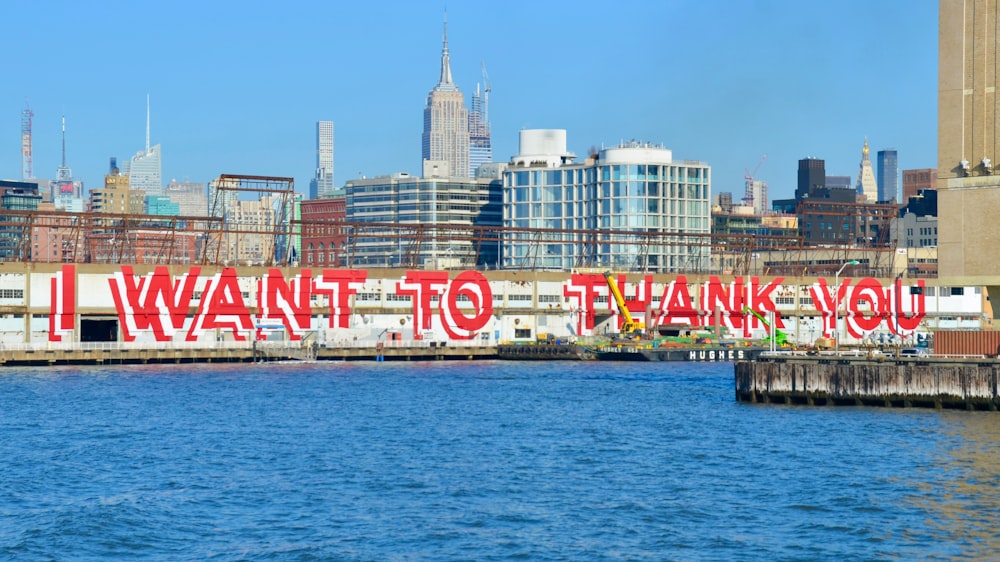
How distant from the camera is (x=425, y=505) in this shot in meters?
56.7

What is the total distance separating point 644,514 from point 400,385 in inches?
2416

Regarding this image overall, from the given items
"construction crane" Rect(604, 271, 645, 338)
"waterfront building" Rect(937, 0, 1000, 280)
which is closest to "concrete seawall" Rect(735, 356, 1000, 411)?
"waterfront building" Rect(937, 0, 1000, 280)

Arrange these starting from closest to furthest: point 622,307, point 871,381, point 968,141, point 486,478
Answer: point 486,478
point 871,381
point 968,141
point 622,307

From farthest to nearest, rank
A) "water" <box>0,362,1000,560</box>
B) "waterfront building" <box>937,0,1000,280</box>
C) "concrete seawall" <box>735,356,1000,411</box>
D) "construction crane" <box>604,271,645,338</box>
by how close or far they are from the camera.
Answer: "construction crane" <box>604,271,645,338</box>
"waterfront building" <box>937,0,1000,280</box>
"concrete seawall" <box>735,356,1000,411</box>
"water" <box>0,362,1000,560</box>

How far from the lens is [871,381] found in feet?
295

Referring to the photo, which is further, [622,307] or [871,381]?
[622,307]

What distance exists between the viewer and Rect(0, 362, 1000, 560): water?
49.8 meters

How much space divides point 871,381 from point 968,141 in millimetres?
16213

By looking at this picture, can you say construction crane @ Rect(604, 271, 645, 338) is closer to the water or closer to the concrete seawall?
the water

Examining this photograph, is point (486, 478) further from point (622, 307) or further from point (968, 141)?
point (622, 307)

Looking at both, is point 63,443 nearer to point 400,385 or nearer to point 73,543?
point 73,543

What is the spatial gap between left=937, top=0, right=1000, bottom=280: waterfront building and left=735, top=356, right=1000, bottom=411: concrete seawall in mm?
7749

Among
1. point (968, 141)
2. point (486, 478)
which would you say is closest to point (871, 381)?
point (968, 141)

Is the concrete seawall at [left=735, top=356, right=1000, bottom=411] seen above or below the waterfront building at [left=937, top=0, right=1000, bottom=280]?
below
